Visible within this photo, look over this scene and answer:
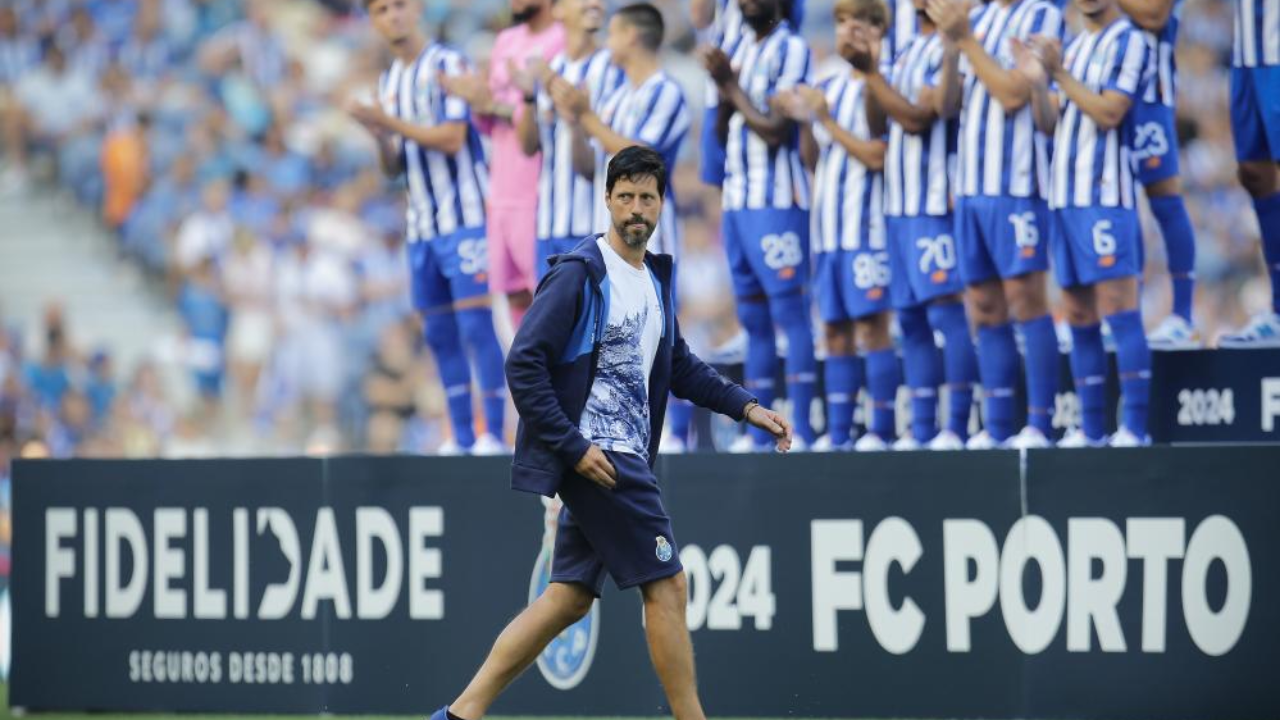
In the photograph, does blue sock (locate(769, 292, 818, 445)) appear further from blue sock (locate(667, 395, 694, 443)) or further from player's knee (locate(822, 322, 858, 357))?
blue sock (locate(667, 395, 694, 443))

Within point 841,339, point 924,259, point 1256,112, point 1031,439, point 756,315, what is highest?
point 1256,112

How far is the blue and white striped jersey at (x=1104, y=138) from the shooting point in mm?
7906

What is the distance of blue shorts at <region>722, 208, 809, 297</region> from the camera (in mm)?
8750

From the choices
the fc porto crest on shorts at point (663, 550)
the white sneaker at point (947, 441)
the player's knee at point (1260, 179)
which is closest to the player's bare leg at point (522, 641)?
the fc porto crest on shorts at point (663, 550)

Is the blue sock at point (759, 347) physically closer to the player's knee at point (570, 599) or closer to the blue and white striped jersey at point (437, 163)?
the blue and white striped jersey at point (437, 163)

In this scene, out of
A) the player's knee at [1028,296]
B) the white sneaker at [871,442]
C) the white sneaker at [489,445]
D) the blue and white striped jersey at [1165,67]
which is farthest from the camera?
the white sneaker at [489,445]

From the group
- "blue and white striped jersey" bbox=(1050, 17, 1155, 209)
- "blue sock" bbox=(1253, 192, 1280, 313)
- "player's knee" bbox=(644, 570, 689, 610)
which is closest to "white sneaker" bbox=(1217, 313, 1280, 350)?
"blue sock" bbox=(1253, 192, 1280, 313)

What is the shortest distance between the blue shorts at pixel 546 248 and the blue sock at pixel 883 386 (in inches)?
58.9

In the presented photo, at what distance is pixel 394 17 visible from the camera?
9633 millimetres

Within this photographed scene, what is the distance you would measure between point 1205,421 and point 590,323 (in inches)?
143

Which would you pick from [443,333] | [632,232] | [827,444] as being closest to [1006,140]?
[827,444]

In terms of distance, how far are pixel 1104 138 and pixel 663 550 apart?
11.0 ft

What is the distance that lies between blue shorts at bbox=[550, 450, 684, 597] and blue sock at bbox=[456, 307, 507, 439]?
12.8 feet

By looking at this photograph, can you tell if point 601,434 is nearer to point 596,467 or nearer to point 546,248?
point 596,467
